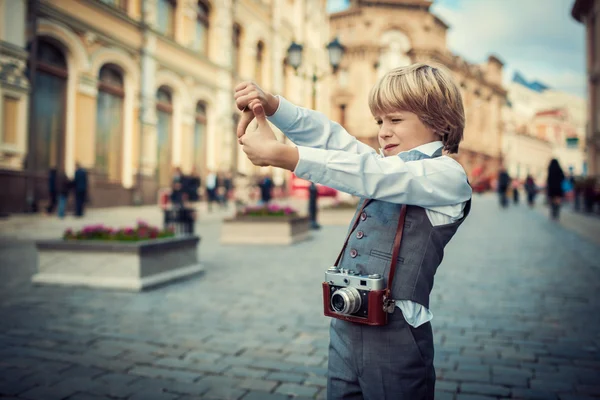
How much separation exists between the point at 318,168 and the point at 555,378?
2.93 meters

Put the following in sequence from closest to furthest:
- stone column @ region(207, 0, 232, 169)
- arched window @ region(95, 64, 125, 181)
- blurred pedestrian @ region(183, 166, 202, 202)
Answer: arched window @ region(95, 64, 125, 181)
blurred pedestrian @ region(183, 166, 202, 202)
stone column @ region(207, 0, 232, 169)

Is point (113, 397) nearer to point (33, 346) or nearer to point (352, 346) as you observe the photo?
point (33, 346)

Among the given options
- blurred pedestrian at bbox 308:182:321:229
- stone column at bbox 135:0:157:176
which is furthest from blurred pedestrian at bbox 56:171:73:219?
blurred pedestrian at bbox 308:182:321:229

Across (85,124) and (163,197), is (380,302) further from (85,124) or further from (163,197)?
(163,197)

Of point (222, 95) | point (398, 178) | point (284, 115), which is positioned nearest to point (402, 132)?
point (398, 178)

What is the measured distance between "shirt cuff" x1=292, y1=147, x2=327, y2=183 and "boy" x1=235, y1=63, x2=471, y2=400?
0.09 metres

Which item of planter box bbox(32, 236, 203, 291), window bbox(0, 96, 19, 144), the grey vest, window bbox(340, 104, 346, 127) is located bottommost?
planter box bbox(32, 236, 203, 291)

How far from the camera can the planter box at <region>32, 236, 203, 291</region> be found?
251 inches

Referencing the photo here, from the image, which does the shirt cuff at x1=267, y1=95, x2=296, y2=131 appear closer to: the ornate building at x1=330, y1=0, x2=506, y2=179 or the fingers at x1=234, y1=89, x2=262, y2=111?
the fingers at x1=234, y1=89, x2=262, y2=111

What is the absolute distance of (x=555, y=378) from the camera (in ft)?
12.0

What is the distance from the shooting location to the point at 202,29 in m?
26.0

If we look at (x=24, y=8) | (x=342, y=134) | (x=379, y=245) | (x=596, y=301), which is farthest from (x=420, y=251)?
(x=24, y=8)

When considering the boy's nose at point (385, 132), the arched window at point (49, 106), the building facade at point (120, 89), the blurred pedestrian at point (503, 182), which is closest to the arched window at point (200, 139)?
the building facade at point (120, 89)

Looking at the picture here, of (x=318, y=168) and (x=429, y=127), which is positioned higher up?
(x=429, y=127)
